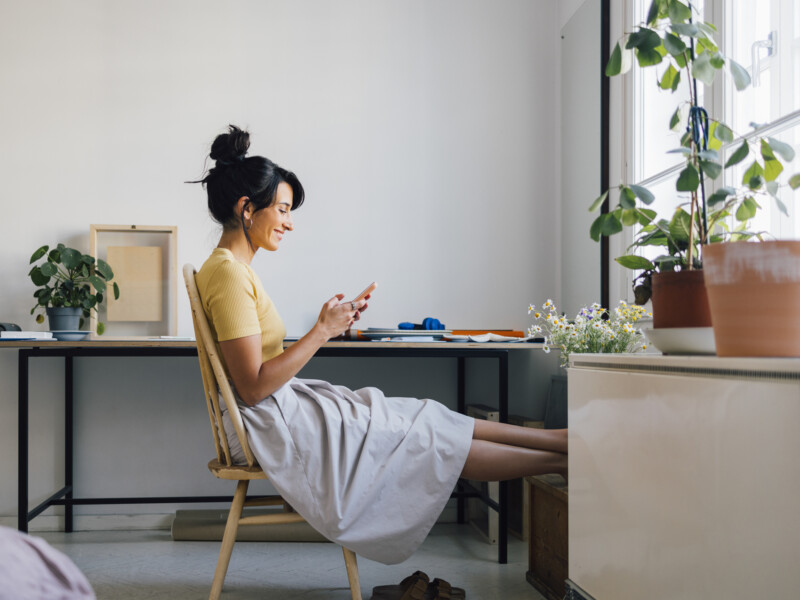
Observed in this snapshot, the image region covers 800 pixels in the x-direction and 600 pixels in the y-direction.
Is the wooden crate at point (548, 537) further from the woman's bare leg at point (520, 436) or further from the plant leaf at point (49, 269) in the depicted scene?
the plant leaf at point (49, 269)

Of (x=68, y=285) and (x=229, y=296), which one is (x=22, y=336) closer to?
(x=68, y=285)

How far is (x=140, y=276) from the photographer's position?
2.78 m

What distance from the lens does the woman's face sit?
1.92 m


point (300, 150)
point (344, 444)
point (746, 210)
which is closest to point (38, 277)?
point (300, 150)

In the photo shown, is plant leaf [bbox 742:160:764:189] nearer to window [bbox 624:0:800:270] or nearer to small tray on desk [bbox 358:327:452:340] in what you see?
window [bbox 624:0:800:270]

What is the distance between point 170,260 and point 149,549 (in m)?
1.09

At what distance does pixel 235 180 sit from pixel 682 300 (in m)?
1.24

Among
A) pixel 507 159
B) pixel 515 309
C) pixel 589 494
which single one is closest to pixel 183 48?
pixel 507 159

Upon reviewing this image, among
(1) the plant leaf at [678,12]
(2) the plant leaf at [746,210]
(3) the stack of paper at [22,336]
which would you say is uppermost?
(1) the plant leaf at [678,12]

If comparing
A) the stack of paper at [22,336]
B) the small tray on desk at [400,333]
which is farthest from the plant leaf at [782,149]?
the stack of paper at [22,336]

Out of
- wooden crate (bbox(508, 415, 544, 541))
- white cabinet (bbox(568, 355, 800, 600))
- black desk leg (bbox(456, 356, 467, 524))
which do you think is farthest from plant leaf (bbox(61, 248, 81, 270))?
white cabinet (bbox(568, 355, 800, 600))

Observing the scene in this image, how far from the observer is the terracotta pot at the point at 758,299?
86 cm

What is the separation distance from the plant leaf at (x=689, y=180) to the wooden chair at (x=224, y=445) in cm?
108

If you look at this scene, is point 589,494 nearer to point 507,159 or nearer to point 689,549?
point 689,549
